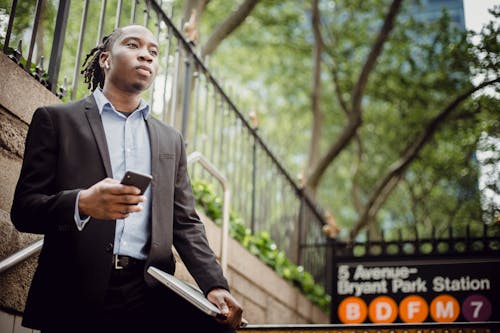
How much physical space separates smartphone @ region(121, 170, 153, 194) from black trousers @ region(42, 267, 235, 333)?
52 centimetres

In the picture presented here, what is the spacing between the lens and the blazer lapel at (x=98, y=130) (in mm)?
2758

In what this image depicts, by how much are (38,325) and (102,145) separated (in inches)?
30.0

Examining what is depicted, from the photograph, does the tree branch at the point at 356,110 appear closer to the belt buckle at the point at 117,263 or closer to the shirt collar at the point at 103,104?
the shirt collar at the point at 103,104

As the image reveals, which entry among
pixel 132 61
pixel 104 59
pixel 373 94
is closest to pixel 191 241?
pixel 132 61

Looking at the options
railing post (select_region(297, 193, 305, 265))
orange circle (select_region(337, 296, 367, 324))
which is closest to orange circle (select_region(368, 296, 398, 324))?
orange circle (select_region(337, 296, 367, 324))

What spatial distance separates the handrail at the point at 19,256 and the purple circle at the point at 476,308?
5.42m

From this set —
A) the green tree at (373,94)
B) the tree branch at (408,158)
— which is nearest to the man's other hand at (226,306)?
the green tree at (373,94)

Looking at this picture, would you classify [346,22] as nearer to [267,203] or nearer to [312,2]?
[312,2]

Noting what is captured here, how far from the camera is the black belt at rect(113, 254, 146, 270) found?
8.69ft

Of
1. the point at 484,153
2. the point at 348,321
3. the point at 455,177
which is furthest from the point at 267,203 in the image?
the point at 455,177

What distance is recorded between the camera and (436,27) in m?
17.0

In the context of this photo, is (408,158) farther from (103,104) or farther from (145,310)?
(145,310)

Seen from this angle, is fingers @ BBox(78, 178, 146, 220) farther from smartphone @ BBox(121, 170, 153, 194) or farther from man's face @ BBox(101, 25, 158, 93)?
man's face @ BBox(101, 25, 158, 93)

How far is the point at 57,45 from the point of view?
4496 mm
